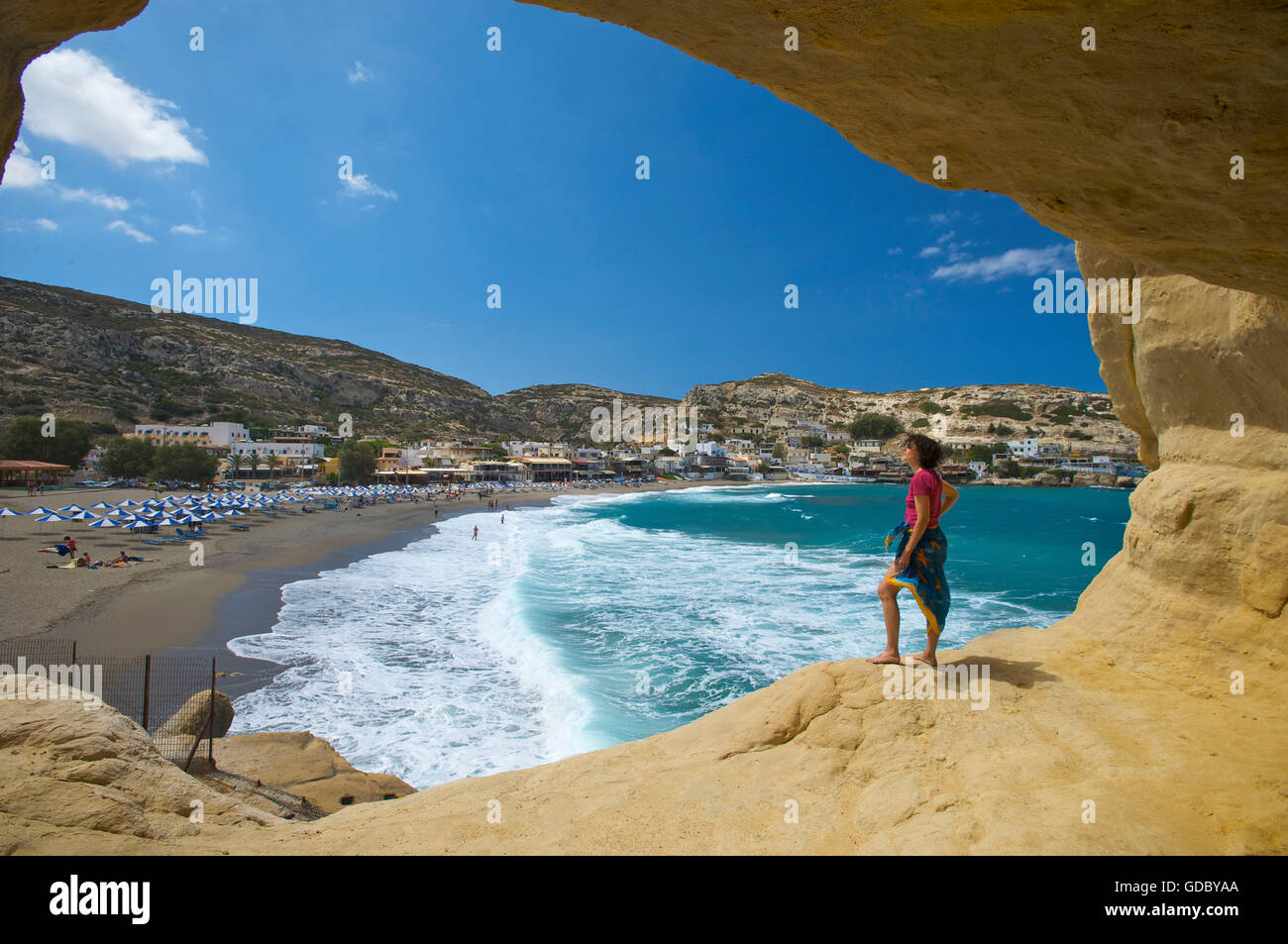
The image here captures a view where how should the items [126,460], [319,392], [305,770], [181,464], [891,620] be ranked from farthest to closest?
[319,392] → [181,464] → [126,460] → [305,770] → [891,620]

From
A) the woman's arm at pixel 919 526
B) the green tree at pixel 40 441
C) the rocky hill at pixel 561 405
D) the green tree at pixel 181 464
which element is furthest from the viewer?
the rocky hill at pixel 561 405

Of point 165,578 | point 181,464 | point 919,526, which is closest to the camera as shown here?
point 919,526

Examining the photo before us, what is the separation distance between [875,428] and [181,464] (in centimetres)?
13020

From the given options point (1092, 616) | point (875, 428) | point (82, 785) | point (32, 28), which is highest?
point (875, 428)

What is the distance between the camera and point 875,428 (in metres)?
138

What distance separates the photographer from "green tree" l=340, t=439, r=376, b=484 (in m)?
70.2

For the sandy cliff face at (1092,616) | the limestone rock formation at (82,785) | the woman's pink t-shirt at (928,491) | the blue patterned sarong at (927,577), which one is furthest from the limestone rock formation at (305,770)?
the woman's pink t-shirt at (928,491)

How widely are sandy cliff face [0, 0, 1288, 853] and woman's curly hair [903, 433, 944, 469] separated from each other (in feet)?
5.00

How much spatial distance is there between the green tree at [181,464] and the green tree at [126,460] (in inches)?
39.5

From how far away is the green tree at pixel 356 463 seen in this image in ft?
230

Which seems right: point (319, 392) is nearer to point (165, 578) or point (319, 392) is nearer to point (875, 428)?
point (165, 578)

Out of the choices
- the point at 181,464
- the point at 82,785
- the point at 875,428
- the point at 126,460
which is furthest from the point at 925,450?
the point at 875,428

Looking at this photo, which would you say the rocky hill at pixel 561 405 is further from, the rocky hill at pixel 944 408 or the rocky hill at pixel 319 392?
the rocky hill at pixel 944 408

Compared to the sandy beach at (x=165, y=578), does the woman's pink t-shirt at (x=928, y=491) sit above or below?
above
